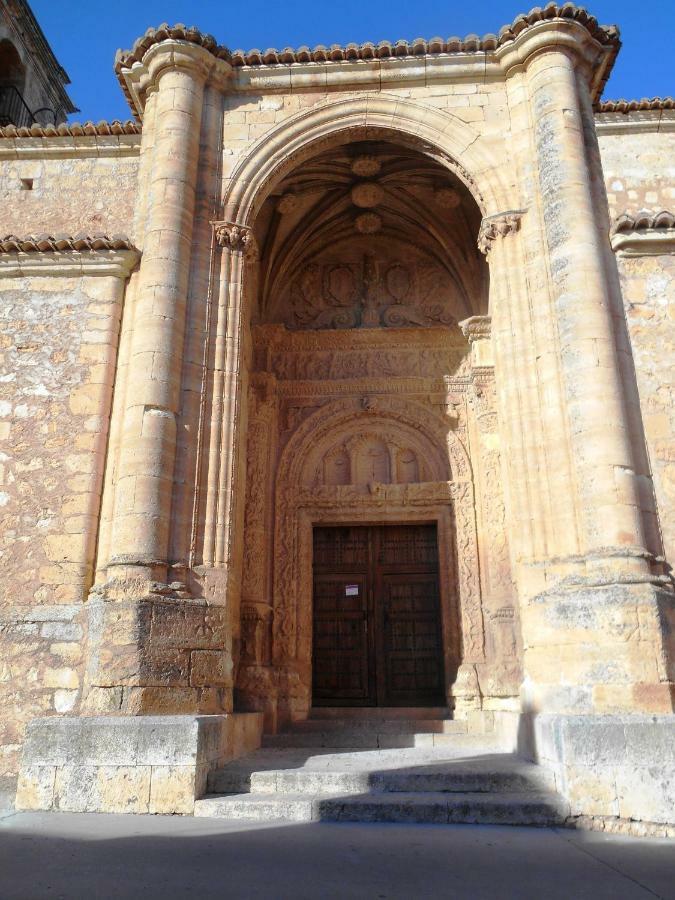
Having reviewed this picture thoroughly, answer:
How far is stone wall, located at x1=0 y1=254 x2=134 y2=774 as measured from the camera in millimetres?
6711

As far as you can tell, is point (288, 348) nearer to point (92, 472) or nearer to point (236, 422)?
point (236, 422)

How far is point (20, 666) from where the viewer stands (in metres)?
6.73

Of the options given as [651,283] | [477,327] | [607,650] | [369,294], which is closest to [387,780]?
[607,650]

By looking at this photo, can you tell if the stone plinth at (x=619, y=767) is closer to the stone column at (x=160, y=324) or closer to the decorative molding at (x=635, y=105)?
the stone column at (x=160, y=324)

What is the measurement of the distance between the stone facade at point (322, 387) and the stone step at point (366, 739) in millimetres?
541

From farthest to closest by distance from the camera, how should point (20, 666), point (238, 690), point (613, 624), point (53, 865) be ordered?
point (238, 690)
point (20, 666)
point (613, 624)
point (53, 865)

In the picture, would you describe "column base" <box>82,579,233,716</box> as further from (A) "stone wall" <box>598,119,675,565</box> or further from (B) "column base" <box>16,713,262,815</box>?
(A) "stone wall" <box>598,119,675,565</box>

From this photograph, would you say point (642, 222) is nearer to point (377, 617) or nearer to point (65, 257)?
point (377, 617)

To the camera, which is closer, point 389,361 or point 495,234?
point 495,234

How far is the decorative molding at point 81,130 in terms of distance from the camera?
371 inches

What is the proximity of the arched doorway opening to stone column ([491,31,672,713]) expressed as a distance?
230 cm

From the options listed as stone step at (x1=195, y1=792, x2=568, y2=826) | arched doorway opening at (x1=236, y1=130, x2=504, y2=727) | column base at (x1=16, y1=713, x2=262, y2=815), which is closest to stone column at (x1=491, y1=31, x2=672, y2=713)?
stone step at (x1=195, y1=792, x2=568, y2=826)

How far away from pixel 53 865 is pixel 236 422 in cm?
455

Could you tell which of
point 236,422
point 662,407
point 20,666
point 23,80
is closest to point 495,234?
point 662,407
